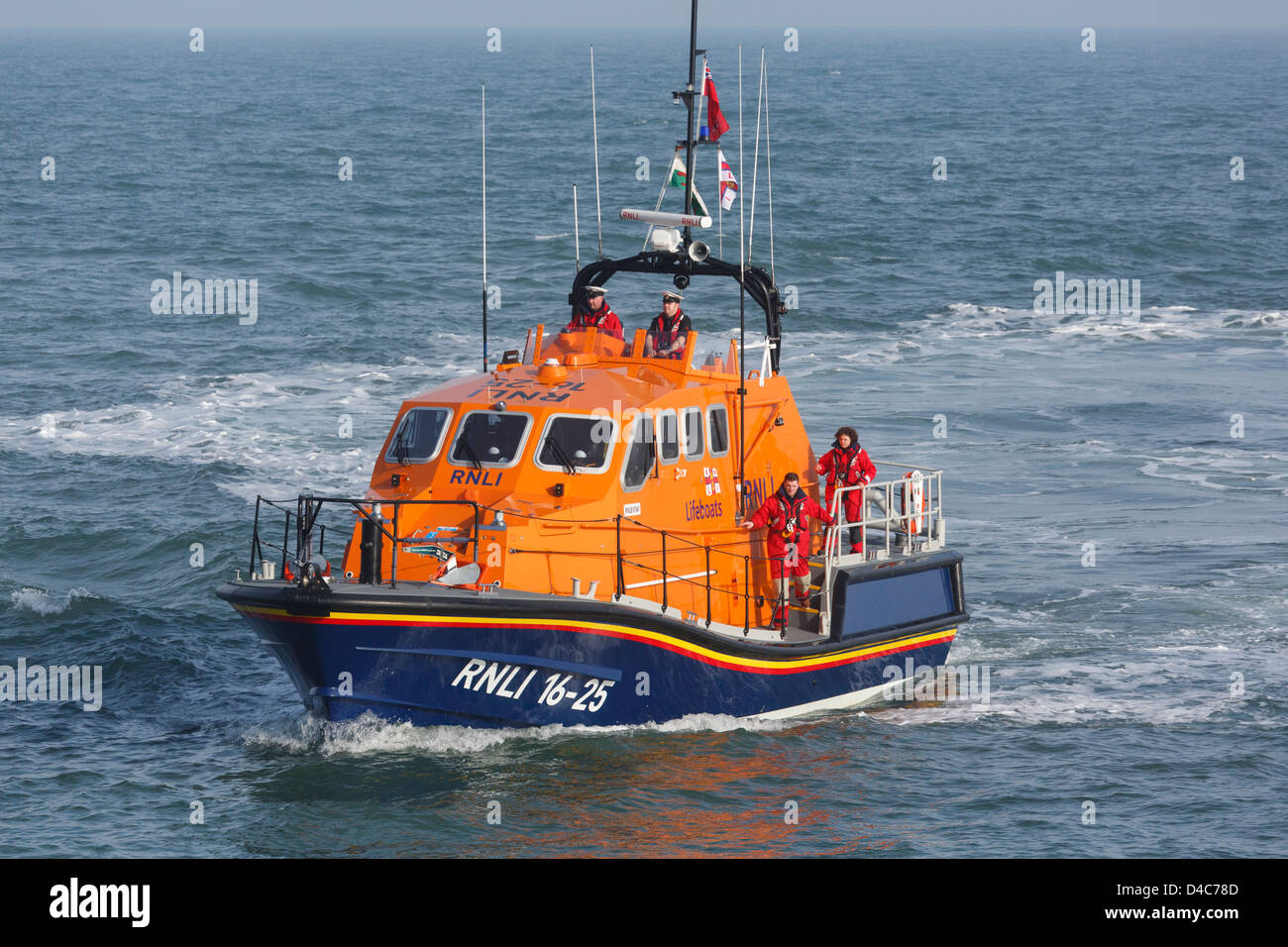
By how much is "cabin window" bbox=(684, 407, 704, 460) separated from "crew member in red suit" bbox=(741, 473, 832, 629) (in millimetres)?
755

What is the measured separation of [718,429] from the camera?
14180 mm

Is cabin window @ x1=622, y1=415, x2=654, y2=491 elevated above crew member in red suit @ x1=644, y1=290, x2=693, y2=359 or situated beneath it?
situated beneath

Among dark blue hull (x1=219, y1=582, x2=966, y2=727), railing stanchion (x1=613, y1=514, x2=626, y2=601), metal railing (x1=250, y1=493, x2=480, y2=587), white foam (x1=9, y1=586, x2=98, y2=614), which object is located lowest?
white foam (x1=9, y1=586, x2=98, y2=614)

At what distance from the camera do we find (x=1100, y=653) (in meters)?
16.4

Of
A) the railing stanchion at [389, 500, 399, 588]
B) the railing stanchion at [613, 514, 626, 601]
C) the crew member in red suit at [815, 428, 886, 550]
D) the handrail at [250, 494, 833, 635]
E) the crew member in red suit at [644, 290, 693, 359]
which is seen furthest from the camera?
the crew member in red suit at [815, 428, 886, 550]

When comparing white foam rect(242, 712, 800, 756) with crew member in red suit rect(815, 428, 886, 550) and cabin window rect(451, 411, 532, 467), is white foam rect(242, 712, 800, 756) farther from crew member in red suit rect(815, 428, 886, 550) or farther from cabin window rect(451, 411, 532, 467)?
crew member in red suit rect(815, 428, 886, 550)

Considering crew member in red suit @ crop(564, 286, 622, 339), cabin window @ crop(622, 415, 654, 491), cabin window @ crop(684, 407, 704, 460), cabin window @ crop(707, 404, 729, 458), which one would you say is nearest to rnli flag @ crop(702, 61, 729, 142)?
crew member in red suit @ crop(564, 286, 622, 339)

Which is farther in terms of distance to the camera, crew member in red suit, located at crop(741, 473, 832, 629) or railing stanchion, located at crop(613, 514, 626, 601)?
crew member in red suit, located at crop(741, 473, 832, 629)

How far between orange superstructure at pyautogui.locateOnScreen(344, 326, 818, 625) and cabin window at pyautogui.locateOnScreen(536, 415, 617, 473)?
1 centimetres

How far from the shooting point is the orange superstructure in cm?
1304

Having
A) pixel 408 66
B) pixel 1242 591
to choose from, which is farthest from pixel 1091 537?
pixel 408 66

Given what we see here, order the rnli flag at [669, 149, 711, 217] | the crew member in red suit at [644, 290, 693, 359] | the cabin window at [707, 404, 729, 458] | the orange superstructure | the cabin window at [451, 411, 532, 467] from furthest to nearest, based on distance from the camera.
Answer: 1. the rnli flag at [669, 149, 711, 217]
2. the crew member in red suit at [644, 290, 693, 359]
3. the cabin window at [707, 404, 729, 458]
4. the cabin window at [451, 411, 532, 467]
5. the orange superstructure

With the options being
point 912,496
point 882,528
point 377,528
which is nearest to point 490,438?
point 377,528

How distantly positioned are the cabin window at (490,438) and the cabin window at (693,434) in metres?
1.28
